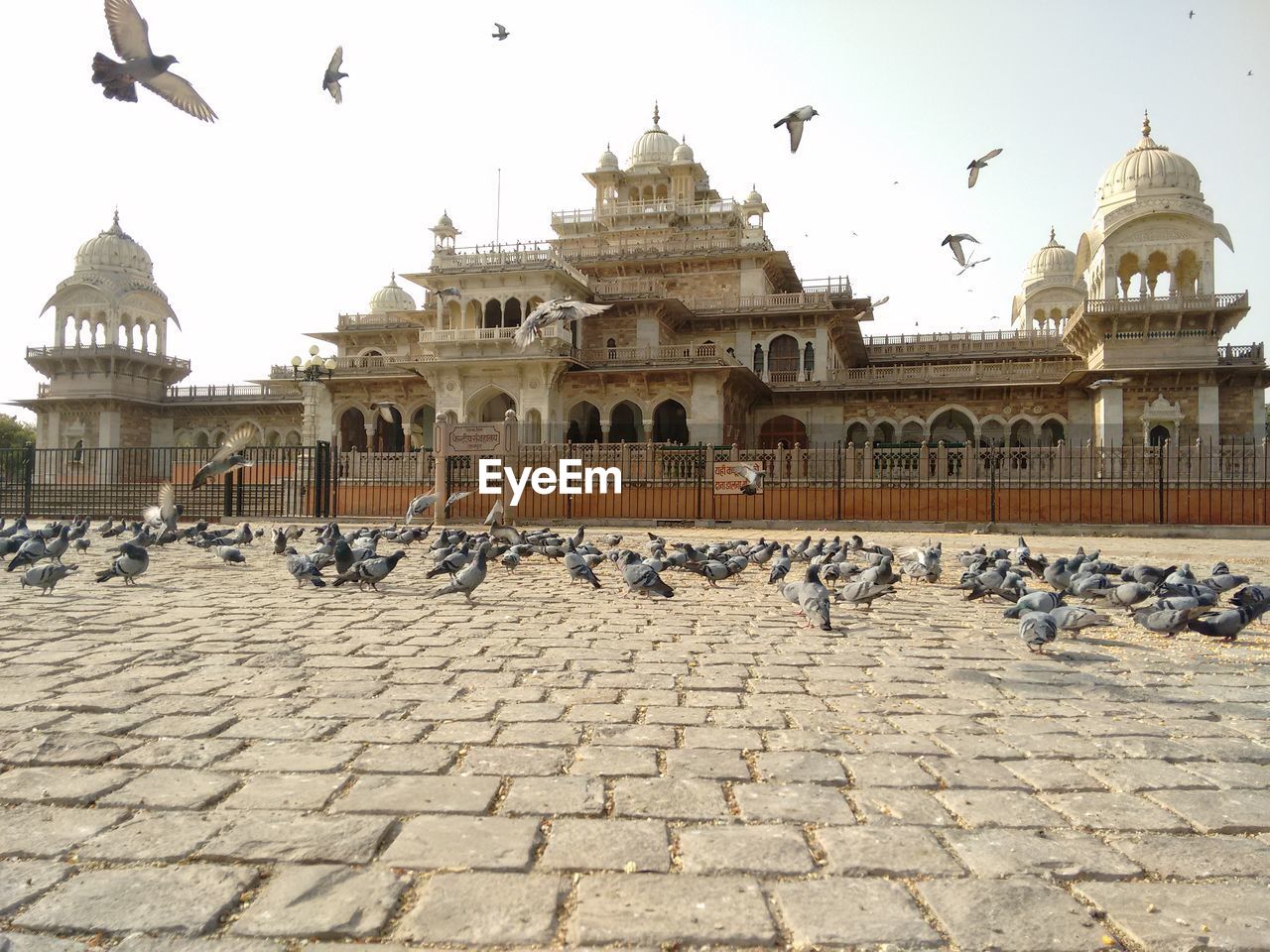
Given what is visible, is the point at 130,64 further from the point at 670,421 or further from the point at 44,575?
the point at 670,421

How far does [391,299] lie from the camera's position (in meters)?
41.8

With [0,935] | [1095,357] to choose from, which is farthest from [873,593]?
[1095,357]

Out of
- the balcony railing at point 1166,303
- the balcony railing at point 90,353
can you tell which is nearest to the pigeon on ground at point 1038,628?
the balcony railing at point 1166,303

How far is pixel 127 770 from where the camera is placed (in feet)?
9.30

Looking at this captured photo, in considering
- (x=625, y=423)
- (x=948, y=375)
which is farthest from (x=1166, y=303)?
(x=625, y=423)

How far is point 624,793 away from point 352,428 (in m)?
35.5

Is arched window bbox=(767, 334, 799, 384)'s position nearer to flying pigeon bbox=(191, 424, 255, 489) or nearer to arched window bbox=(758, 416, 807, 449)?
arched window bbox=(758, 416, 807, 449)

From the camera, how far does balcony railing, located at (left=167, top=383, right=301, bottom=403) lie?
40719 mm

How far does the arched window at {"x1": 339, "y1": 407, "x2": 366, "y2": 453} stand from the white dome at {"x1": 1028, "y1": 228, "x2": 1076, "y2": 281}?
3319 centimetres

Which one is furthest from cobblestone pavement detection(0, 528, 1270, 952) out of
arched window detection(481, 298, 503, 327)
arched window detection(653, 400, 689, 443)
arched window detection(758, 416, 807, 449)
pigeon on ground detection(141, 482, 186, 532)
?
arched window detection(758, 416, 807, 449)

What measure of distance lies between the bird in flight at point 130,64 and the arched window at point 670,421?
26.4m

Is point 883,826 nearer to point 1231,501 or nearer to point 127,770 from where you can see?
point 127,770

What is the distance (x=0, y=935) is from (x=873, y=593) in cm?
565

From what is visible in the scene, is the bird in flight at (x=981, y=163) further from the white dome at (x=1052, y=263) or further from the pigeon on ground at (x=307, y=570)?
the white dome at (x=1052, y=263)
